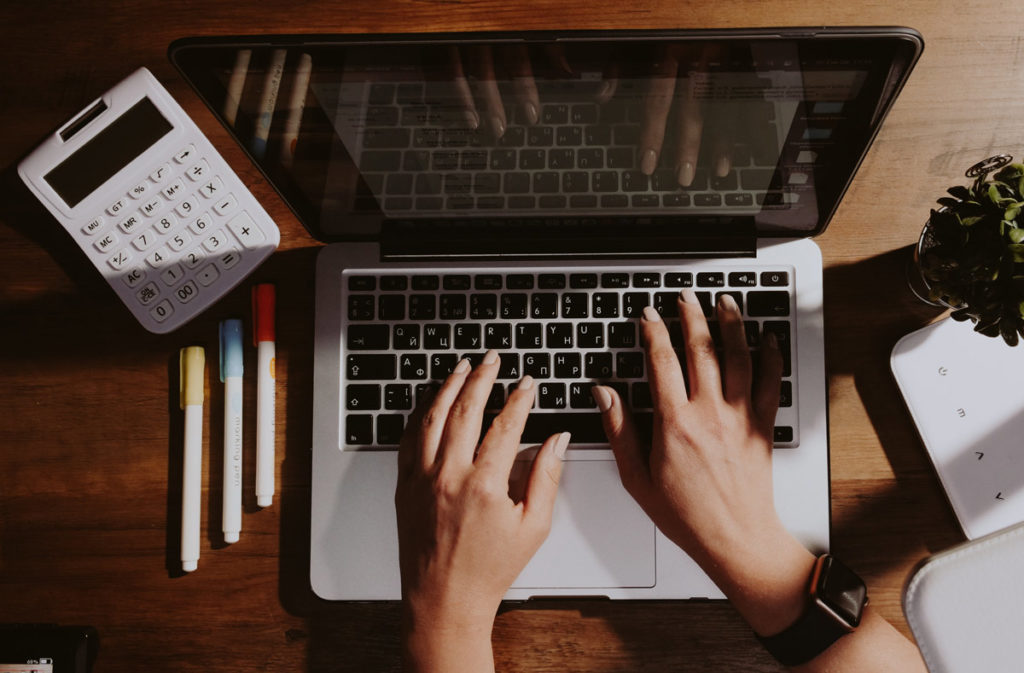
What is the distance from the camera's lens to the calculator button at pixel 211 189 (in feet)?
2.38

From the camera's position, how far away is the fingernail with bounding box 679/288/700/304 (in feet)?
2.25

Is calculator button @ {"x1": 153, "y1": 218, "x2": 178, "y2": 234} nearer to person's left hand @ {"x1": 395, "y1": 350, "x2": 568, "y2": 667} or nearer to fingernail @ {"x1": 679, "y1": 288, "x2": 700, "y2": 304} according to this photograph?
person's left hand @ {"x1": 395, "y1": 350, "x2": 568, "y2": 667}

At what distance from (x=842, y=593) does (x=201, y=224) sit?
0.74 metres

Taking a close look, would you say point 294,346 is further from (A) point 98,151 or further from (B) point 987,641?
(B) point 987,641

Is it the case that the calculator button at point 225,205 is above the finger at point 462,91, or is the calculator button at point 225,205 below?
below

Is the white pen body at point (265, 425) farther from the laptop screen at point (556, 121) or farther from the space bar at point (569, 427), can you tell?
the space bar at point (569, 427)

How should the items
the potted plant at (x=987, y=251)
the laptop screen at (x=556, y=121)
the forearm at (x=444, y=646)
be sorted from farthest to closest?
the forearm at (x=444, y=646) < the potted plant at (x=987, y=251) < the laptop screen at (x=556, y=121)

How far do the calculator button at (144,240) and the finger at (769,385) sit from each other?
2.12ft

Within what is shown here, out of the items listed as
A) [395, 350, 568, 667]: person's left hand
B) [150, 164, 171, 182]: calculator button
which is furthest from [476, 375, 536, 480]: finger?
[150, 164, 171, 182]: calculator button

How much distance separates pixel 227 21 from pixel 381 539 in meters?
0.59

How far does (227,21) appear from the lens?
74 cm

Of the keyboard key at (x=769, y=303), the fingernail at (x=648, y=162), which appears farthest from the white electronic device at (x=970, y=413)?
the fingernail at (x=648, y=162)

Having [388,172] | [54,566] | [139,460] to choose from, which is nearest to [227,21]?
[388,172]

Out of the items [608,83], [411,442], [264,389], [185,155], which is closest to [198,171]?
[185,155]
